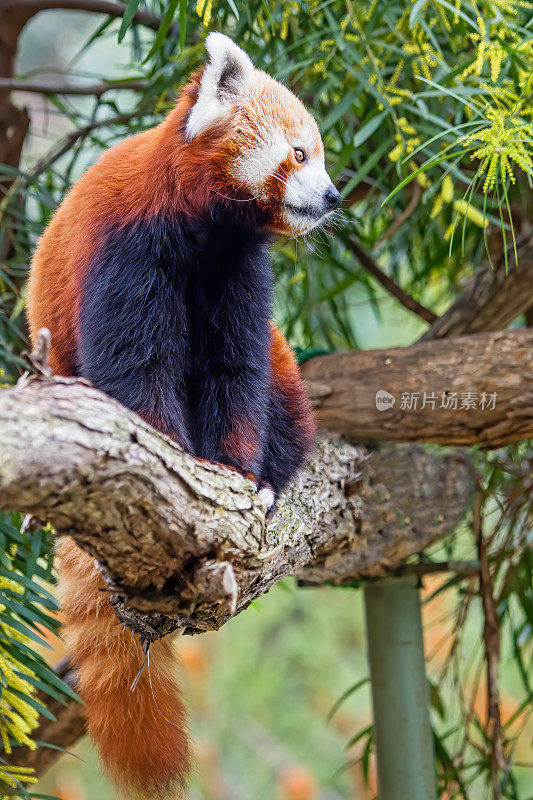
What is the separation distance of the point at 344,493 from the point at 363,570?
24 centimetres

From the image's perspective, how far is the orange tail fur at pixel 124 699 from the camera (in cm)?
129

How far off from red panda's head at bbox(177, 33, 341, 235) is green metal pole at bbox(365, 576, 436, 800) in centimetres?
100

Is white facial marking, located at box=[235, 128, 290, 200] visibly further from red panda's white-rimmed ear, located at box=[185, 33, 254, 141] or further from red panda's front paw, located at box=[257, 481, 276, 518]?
red panda's front paw, located at box=[257, 481, 276, 518]

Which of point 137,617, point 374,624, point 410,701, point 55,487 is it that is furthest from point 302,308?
point 55,487

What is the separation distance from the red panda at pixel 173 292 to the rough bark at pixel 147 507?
0.17 meters

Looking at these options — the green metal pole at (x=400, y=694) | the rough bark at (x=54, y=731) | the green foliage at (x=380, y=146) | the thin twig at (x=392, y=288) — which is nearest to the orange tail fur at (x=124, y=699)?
the green foliage at (x=380, y=146)

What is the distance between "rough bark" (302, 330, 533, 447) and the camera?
1752 mm

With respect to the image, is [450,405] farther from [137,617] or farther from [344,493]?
[137,617]

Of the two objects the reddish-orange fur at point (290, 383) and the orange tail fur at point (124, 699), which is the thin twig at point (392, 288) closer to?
the reddish-orange fur at point (290, 383)

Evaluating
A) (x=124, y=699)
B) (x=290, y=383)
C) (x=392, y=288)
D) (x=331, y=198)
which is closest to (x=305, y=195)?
(x=331, y=198)

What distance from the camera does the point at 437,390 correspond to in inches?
71.6

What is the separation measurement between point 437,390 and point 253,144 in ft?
2.55

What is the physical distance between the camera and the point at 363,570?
1849mm

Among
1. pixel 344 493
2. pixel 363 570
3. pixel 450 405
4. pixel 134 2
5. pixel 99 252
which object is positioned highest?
pixel 134 2
